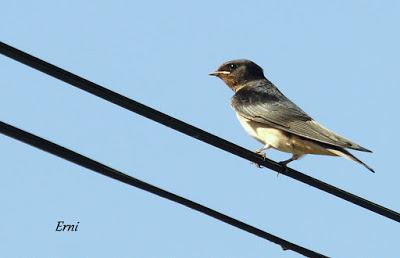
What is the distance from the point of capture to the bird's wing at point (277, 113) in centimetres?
1023

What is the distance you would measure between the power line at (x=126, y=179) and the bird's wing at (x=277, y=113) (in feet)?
6.35

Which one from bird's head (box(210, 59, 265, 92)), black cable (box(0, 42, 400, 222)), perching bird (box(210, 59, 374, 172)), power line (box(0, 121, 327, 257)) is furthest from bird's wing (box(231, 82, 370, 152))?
power line (box(0, 121, 327, 257))

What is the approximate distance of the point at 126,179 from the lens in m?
6.75

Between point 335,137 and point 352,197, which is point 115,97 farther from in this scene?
point 335,137

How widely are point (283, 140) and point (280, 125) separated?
0.62 feet

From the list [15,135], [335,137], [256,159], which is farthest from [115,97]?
[335,137]

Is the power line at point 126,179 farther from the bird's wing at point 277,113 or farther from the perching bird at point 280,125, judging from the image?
the bird's wing at point 277,113

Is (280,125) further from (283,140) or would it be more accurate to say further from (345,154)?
(345,154)

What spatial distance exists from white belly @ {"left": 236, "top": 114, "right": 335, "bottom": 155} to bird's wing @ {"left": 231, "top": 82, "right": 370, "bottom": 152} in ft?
0.26

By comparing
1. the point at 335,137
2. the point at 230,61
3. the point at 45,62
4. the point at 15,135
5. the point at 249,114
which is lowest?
the point at 15,135

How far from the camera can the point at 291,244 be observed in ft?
25.5

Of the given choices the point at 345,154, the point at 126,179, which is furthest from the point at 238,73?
the point at 126,179

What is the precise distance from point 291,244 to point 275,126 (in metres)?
3.54

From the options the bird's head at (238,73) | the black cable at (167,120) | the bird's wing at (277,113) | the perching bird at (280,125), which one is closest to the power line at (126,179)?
the black cable at (167,120)
